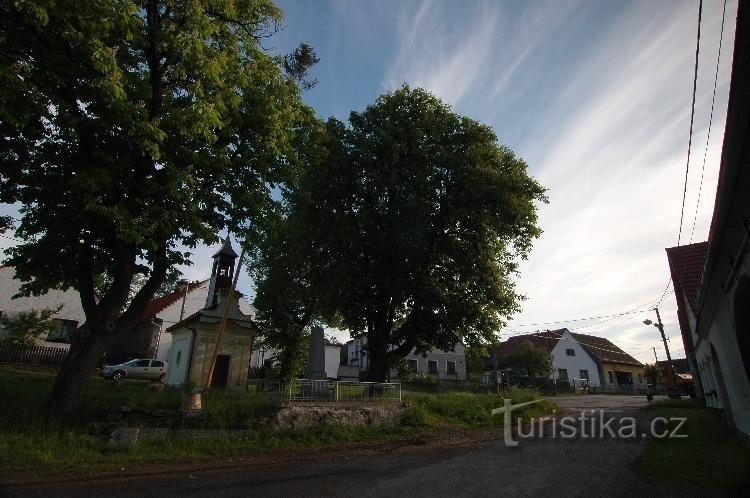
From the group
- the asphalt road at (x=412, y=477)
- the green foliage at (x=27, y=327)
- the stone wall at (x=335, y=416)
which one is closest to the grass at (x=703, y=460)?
the asphalt road at (x=412, y=477)

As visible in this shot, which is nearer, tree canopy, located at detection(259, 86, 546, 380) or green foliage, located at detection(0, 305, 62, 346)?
tree canopy, located at detection(259, 86, 546, 380)

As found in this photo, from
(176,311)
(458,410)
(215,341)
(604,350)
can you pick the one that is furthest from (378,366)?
(604,350)

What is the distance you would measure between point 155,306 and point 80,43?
3344cm

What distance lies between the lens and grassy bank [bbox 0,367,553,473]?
883cm

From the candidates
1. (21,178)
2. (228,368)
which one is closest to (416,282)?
(228,368)

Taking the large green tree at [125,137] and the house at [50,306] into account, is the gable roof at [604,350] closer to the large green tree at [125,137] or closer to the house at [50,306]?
the large green tree at [125,137]

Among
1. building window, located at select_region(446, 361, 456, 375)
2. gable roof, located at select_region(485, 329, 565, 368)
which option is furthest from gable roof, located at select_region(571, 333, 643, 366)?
building window, located at select_region(446, 361, 456, 375)

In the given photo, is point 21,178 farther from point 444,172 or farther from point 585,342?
point 585,342

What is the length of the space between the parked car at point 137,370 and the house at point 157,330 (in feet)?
14.6

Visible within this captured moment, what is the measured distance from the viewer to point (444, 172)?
2152 cm

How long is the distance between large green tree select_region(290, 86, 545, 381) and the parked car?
49.9 ft

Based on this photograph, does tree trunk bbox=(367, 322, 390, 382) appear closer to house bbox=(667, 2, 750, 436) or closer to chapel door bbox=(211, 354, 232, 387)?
chapel door bbox=(211, 354, 232, 387)

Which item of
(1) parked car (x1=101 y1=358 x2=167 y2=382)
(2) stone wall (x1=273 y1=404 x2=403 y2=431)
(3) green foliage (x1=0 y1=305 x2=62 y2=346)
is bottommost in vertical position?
(2) stone wall (x1=273 y1=404 x2=403 y2=431)

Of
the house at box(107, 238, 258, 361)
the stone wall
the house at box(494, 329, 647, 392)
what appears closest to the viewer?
the stone wall
